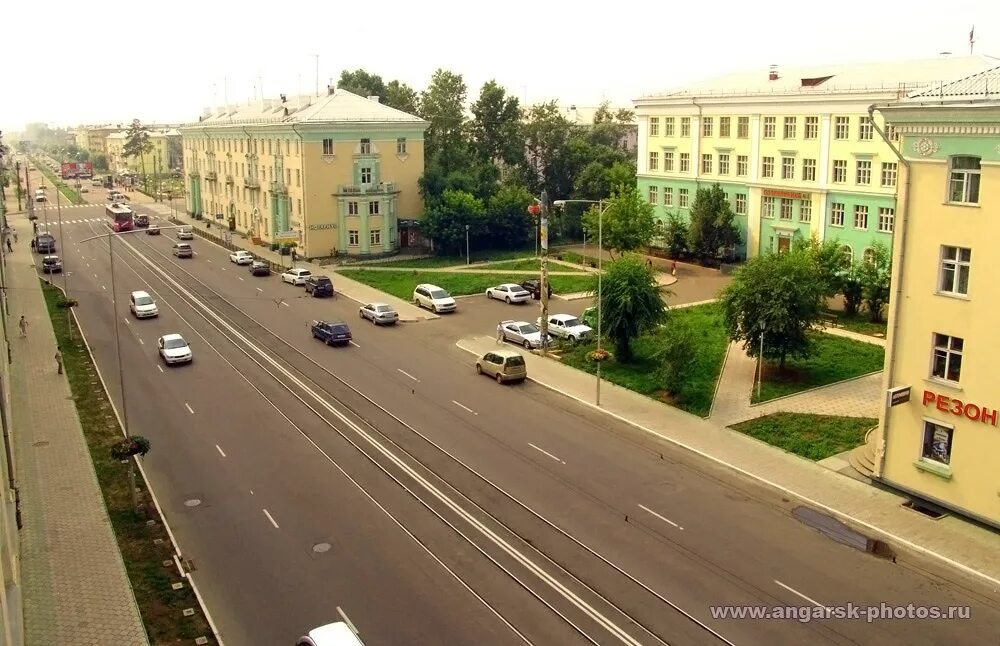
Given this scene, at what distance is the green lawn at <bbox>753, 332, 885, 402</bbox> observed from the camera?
104 ft

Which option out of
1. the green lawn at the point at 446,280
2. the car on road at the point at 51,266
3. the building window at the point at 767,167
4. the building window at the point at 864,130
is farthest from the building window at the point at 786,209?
the car on road at the point at 51,266

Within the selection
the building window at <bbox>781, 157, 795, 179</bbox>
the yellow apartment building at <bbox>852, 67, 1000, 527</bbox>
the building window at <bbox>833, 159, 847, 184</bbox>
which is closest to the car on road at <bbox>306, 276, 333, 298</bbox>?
the building window at <bbox>781, 157, 795, 179</bbox>

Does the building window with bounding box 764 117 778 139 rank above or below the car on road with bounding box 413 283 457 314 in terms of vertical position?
above

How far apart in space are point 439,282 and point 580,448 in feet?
97.5

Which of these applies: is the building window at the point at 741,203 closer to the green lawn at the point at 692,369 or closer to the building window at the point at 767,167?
the building window at the point at 767,167

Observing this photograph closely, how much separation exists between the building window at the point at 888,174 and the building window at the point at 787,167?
21.8 ft

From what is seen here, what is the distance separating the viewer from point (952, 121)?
20922mm

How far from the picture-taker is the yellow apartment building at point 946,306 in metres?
20.5

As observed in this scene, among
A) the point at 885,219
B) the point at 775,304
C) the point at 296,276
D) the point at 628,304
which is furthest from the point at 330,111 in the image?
the point at 775,304

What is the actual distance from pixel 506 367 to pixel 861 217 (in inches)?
1091

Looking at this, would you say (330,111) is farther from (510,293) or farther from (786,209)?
(786,209)

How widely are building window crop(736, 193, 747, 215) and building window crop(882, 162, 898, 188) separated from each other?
35.5 feet

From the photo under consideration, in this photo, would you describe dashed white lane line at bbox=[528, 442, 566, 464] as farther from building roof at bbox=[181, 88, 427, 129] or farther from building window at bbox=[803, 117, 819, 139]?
building roof at bbox=[181, 88, 427, 129]

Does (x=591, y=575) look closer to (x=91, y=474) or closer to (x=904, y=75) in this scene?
(x=91, y=474)
